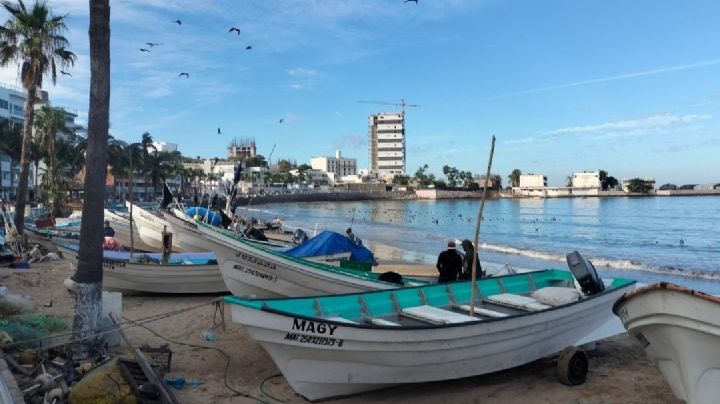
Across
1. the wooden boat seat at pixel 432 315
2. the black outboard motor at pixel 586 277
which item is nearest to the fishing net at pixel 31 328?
the wooden boat seat at pixel 432 315

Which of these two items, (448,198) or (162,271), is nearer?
(162,271)

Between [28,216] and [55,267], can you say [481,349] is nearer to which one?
[55,267]

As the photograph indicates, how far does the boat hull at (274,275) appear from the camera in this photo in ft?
34.7

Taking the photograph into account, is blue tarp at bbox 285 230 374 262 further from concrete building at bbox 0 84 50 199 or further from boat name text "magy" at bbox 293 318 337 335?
concrete building at bbox 0 84 50 199

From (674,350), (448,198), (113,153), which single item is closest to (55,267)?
(674,350)

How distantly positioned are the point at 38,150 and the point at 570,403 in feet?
192

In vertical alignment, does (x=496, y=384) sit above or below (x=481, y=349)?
below

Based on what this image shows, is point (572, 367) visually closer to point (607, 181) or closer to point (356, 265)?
point (356, 265)

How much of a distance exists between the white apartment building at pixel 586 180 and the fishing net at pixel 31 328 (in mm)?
190763

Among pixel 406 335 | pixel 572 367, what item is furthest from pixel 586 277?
pixel 406 335

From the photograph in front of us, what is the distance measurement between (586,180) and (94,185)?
196 meters

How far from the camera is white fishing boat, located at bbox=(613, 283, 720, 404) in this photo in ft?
19.4

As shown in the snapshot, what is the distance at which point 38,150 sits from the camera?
53.4 metres

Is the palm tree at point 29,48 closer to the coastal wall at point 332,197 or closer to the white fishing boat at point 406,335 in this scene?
the white fishing boat at point 406,335
